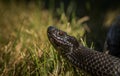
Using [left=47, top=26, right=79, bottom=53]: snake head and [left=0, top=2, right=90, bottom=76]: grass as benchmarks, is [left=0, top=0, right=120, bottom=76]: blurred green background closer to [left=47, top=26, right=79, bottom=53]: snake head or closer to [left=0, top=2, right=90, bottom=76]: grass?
[left=0, top=2, right=90, bottom=76]: grass

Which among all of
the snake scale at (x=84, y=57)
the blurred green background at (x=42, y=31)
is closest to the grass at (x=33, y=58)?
the blurred green background at (x=42, y=31)

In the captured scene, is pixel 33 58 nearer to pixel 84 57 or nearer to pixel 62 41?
pixel 62 41

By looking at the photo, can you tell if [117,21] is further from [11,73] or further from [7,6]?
[7,6]

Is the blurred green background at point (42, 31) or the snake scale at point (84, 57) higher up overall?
the blurred green background at point (42, 31)

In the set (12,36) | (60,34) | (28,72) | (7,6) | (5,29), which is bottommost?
(28,72)

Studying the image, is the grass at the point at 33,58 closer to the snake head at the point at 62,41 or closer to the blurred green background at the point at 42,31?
the blurred green background at the point at 42,31

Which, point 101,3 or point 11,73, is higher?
point 101,3

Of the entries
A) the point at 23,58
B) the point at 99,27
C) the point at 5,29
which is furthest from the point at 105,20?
the point at 23,58

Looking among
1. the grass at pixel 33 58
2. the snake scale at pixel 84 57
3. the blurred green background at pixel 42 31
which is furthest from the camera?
the blurred green background at pixel 42 31
